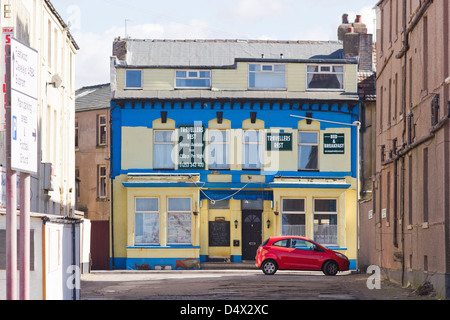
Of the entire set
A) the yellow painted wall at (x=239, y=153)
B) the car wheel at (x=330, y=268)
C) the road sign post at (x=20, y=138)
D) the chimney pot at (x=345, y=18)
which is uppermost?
the chimney pot at (x=345, y=18)

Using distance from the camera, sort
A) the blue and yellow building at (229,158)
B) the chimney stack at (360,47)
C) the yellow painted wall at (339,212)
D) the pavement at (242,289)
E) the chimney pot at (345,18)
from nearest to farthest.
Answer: the pavement at (242,289) → the blue and yellow building at (229,158) → the yellow painted wall at (339,212) → the chimney stack at (360,47) → the chimney pot at (345,18)

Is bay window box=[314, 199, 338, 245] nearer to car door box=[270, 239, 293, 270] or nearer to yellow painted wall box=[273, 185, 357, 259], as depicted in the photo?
yellow painted wall box=[273, 185, 357, 259]

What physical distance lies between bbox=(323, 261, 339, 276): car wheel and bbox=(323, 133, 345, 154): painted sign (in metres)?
8.89

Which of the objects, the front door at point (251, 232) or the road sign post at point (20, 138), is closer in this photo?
the road sign post at point (20, 138)

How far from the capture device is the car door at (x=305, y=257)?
35844mm

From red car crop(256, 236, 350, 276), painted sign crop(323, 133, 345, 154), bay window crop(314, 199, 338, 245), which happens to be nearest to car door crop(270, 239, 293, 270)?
red car crop(256, 236, 350, 276)

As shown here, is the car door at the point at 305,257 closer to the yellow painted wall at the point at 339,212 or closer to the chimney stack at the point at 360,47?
the yellow painted wall at the point at 339,212

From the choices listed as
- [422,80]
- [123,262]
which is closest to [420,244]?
[422,80]

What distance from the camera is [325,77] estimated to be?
44.5 meters

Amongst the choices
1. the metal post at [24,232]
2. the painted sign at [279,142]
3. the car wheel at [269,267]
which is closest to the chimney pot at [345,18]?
the painted sign at [279,142]

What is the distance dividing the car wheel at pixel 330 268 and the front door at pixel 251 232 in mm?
7762

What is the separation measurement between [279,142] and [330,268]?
9.25m

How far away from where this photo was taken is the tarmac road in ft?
75.5

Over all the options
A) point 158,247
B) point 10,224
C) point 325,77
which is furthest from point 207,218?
point 10,224
